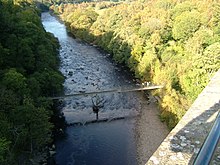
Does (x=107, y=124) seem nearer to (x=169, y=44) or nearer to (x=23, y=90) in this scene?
(x=23, y=90)

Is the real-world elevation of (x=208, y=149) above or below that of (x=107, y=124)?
above

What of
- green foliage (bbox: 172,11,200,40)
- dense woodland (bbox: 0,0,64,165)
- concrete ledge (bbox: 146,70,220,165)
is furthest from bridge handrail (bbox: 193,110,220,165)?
green foliage (bbox: 172,11,200,40)

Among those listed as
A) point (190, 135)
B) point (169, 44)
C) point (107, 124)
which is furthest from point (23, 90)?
point (169, 44)

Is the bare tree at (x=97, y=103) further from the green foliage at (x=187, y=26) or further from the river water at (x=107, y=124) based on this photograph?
the green foliage at (x=187, y=26)

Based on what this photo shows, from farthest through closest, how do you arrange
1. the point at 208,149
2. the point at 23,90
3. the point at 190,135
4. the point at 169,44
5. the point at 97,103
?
the point at 169,44, the point at 97,103, the point at 23,90, the point at 190,135, the point at 208,149

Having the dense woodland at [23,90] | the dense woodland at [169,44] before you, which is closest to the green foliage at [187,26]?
the dense woodland at [169,44]

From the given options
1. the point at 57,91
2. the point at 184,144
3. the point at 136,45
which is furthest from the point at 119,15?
the point at 184,144
